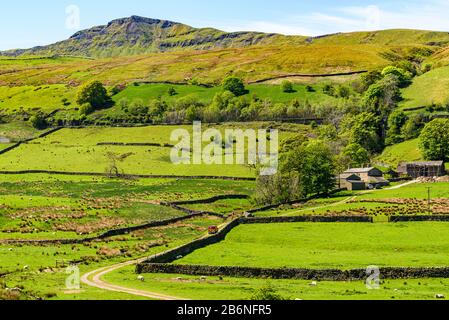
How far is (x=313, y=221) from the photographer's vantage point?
93375 mm

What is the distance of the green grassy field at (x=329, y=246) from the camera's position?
6612cm

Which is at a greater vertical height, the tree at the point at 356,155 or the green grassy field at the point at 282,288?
the tree at the point at 356,155

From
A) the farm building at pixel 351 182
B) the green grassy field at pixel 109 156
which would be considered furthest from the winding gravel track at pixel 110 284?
the green grassy field at pixel 109 156

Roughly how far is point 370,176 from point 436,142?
23.9 metres

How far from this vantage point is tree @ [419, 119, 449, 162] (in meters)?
152

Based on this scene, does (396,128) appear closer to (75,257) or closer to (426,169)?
(426,169)

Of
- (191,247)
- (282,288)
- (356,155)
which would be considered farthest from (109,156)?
(282,288)

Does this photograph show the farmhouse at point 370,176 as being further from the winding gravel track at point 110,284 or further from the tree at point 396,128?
the winding gravel track at point 110,284

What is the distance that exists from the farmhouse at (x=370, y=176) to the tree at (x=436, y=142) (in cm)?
1713

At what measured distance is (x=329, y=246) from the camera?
78188 millimetres

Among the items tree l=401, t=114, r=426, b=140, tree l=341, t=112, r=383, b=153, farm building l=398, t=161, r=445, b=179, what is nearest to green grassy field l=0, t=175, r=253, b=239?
farm building l=398, t=161, r=445, b=179

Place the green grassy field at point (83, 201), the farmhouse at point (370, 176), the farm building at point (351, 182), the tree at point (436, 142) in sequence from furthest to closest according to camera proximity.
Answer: the tree at point (436, 142)
the farmhouse at point (370, 176)
the farm building at point (351, 182)
the green grassy field at point (83, 201)

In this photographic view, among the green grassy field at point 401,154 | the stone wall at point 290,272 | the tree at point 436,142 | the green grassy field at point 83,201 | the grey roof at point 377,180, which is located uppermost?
the tree at point 436,142
